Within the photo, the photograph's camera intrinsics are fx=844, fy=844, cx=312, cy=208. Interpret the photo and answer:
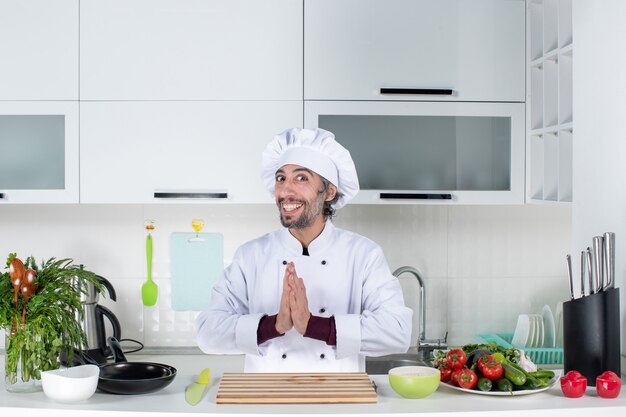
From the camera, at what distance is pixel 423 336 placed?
346 centimetres

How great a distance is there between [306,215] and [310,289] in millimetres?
254

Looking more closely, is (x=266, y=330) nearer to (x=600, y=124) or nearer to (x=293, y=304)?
(x=293, y=304)

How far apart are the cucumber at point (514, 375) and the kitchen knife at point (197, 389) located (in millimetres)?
736

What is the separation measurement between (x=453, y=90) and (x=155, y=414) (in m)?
1.78

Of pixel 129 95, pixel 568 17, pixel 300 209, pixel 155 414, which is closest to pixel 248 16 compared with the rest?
pixel 129 95

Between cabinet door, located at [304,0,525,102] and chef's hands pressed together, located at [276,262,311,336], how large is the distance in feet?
3.64

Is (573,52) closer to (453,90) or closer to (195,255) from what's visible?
(453,90)

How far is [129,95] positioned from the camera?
3080 millimetres

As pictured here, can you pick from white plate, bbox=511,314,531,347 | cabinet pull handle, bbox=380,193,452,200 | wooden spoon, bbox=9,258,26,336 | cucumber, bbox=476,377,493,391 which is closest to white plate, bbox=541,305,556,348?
white plate, bbox=511,314,531,347

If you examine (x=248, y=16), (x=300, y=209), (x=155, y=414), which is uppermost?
(x=248, y=16)

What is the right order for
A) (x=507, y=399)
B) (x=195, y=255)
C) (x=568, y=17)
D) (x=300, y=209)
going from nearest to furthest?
1. (x=507, y=399)
2. (x=300, y=209)
3. (x=568, y=17)
4. (x=195, y=255)

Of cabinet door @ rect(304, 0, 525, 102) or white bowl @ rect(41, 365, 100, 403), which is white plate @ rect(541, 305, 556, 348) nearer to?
cabinet door @ rect(304, 0, 525, 102)

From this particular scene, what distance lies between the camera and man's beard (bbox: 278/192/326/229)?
253 cm

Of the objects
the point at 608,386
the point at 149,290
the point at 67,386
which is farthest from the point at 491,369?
the point at 149,290
